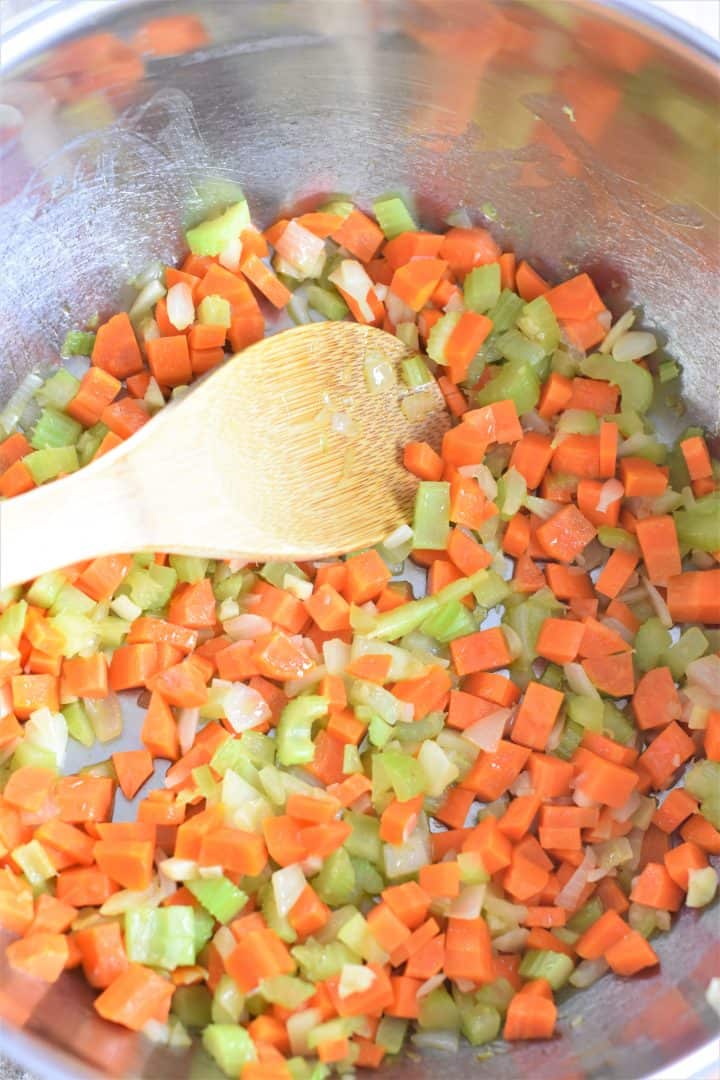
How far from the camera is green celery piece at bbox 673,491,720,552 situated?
8.74 feet

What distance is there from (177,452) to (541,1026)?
142 centimetres

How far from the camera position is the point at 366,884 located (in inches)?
96.3

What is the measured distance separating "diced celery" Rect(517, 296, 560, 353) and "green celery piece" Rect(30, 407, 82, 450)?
3.88ft

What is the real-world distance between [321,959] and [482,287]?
5.45 feet

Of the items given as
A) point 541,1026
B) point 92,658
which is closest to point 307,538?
point 92,658

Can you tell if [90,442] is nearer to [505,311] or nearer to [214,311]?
[214,311]

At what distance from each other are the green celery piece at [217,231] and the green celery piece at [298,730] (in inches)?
46.0

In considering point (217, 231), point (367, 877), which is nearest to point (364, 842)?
point (367, 877)

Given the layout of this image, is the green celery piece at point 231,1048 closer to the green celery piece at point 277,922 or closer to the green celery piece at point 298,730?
the green celery piece at point 277,922

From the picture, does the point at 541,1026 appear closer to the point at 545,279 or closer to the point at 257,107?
the point at 545,279

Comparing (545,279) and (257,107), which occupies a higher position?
(257,107)

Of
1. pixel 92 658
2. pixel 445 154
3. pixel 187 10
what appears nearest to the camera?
pixel 187 10

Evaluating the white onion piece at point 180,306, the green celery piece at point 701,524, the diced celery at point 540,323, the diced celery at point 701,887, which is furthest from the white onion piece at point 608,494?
the white onion piece at point 180,306

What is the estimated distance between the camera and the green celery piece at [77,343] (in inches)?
110
